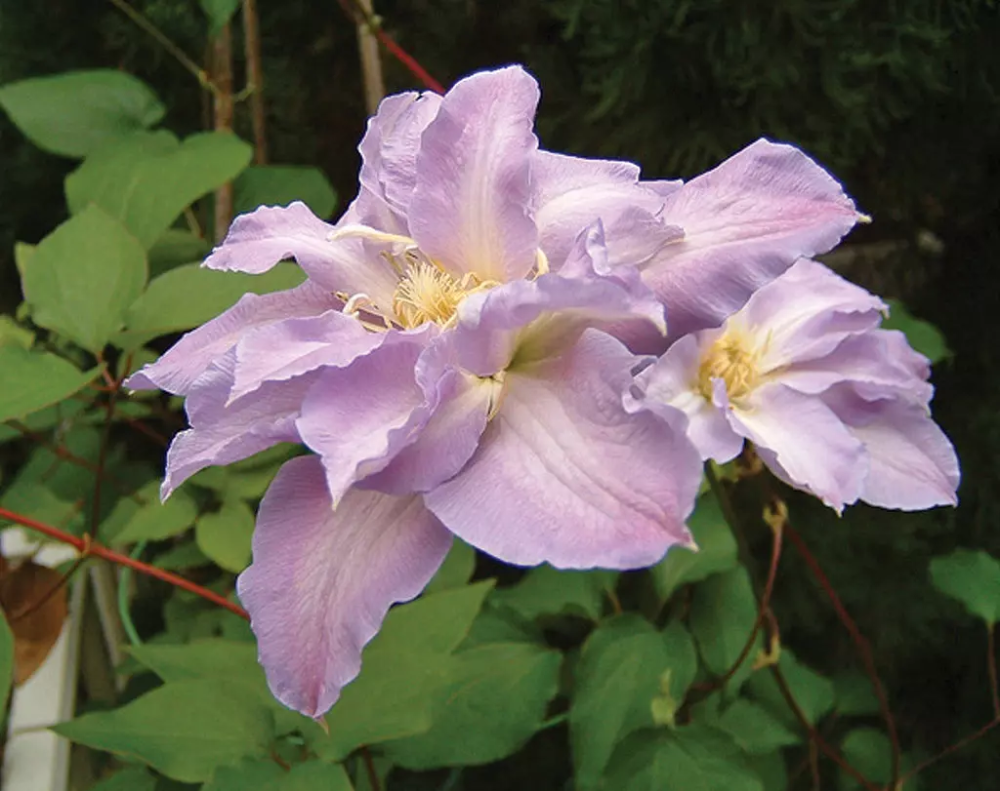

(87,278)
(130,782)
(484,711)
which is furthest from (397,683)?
(87,278)

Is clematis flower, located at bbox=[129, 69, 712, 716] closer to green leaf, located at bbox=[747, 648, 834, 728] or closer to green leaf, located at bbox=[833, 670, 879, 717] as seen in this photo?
green leaf, located at bbox=[747, 648, 834, 728]

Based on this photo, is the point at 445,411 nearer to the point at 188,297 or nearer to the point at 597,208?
the point at 597,208

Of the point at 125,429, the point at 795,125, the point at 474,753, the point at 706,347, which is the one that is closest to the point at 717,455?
the point at 706,347

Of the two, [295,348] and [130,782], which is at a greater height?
[295,348]

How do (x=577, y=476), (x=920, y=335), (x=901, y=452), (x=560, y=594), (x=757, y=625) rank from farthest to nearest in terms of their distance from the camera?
1. (x=920, y=335)
2. (x=560, y=594)
3. (x=757, y=625)
4. (x=901, y=452)
5. (x=577, y=476)

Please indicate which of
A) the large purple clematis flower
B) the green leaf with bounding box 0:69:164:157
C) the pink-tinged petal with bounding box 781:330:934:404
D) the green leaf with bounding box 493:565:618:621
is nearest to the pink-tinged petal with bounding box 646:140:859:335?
the large purple clematis flower

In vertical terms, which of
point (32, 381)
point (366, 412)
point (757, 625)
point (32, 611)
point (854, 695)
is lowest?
point (854, 695)

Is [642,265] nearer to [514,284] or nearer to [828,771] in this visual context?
[514,284]

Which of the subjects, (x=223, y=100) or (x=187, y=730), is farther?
(x=223, y=100)
